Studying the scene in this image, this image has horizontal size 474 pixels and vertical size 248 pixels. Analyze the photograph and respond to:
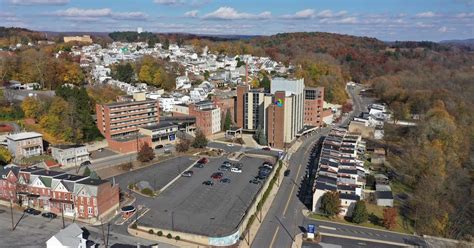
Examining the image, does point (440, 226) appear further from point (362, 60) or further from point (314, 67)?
point (362, 60)

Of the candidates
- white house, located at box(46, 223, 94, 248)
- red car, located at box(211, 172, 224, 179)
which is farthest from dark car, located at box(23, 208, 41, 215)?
red car, located at box(211, 172, 224, 179)

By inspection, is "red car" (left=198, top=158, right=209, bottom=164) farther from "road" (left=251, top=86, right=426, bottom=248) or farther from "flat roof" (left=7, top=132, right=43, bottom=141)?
"flat roof" (left=7, top=132, right=43, bottom=141)

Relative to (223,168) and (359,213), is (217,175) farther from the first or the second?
(359,213)

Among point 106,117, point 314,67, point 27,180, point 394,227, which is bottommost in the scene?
point 394,227

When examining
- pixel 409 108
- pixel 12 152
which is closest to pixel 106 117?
pixel 12 152

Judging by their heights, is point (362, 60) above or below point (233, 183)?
above
